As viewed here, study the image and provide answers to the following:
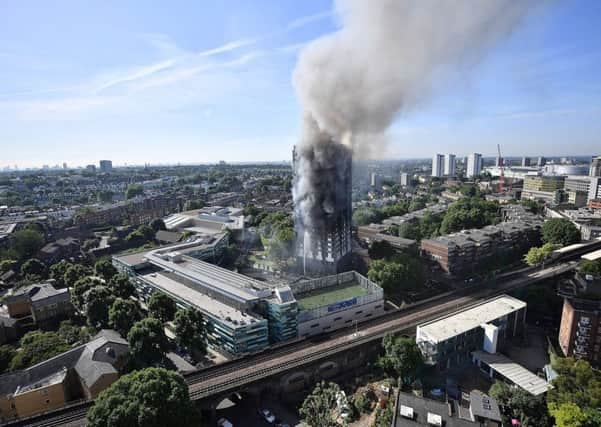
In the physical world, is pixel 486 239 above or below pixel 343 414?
above

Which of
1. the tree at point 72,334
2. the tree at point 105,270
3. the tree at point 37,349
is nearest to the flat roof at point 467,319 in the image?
the tree at point 37,349

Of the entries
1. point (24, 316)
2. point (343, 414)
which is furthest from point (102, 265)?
point (343, 414)

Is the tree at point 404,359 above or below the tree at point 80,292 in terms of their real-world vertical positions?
below

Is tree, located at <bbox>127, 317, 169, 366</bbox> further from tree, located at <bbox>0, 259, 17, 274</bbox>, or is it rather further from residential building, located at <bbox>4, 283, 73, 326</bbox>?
tree, located at <bbox>0, 259, 17, 274</bbox>

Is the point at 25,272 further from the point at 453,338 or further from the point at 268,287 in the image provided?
the point at 453,338

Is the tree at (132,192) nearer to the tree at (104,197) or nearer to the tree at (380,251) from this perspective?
the tree at (104,197)

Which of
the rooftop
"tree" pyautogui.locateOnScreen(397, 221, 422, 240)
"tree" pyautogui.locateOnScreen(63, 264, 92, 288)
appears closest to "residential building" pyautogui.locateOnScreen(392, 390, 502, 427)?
the rooftop
